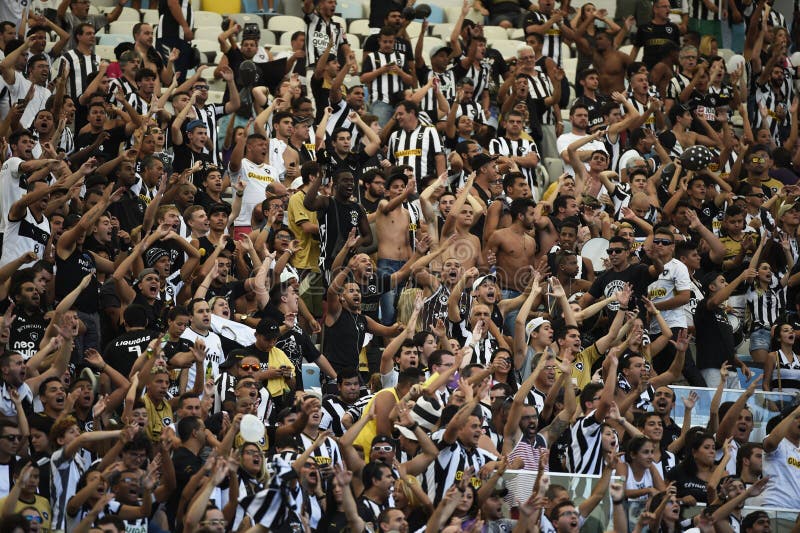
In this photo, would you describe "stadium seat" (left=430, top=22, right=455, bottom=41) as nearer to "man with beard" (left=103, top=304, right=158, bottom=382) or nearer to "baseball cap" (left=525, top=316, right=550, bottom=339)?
"baseball cap" (left=525, top=316, right=550, bottom=339)

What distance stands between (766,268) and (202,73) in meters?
6.18

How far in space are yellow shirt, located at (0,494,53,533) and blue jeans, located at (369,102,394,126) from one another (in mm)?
7451

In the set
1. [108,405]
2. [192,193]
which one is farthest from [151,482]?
[192,193]

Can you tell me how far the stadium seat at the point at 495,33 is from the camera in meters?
19.3

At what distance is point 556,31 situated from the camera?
19.0 meters

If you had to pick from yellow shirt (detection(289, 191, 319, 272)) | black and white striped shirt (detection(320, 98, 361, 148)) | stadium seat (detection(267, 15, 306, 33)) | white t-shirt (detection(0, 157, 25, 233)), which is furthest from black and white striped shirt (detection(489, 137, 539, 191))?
white t-shirt (detection(0, 157, 25, 233))

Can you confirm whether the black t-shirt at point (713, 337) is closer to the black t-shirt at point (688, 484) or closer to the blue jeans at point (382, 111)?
the black t-shirt at point (688, 484)

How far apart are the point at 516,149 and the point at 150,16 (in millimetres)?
4724

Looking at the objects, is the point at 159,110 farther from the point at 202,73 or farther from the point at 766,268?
the point at 766,268

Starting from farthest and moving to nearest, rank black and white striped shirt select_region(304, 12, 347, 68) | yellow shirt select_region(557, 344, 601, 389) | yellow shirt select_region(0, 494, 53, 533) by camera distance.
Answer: black and white striped shirt select_region(304, 12, 347, 68)
yellow shirt select_region(557, 344, 601, 389)
yellow shirt select_region(0, 494, 53, 533)

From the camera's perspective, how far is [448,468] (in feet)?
37.2

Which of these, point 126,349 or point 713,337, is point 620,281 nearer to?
point 713,337

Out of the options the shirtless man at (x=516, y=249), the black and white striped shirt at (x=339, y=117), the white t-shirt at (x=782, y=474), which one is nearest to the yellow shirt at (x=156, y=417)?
the shirtless man at (x=516, y=249)

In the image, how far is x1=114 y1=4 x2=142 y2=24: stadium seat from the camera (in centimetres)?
1863
